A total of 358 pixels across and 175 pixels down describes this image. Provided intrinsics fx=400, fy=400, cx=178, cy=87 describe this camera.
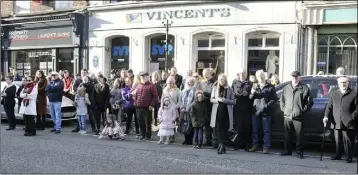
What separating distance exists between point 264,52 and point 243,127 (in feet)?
26.1

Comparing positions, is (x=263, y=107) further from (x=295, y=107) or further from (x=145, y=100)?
(x=145, y=100)

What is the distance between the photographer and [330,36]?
1481cm

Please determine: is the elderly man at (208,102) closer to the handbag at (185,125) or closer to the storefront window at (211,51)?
the handbag at (185,125)

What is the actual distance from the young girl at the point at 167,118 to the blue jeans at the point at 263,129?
187 cm

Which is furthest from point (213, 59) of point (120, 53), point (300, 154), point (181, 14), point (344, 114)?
point (344, 114)

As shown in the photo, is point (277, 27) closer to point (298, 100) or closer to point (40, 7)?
point (298, 100)

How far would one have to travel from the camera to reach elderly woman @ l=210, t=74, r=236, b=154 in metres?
8.05

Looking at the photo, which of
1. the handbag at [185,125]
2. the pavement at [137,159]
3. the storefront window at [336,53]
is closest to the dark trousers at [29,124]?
the pavement at [137,159]

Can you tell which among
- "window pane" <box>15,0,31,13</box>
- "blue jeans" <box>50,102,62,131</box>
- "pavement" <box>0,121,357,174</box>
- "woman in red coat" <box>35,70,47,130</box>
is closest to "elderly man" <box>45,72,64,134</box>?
"blue jeans" <box>50,102,62,131</box>

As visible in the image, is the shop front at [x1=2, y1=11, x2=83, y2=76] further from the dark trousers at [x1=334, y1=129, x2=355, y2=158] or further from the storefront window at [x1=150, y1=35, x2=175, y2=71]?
the dark trousers at [x1=334, y1=129, x2=355, y2=158]

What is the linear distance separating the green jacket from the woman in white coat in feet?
13.9

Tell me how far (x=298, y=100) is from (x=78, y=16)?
1359 centimetres

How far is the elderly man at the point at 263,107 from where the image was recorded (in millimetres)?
8141

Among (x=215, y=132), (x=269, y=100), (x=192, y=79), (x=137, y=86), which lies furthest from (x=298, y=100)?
(x=137, y=86)
